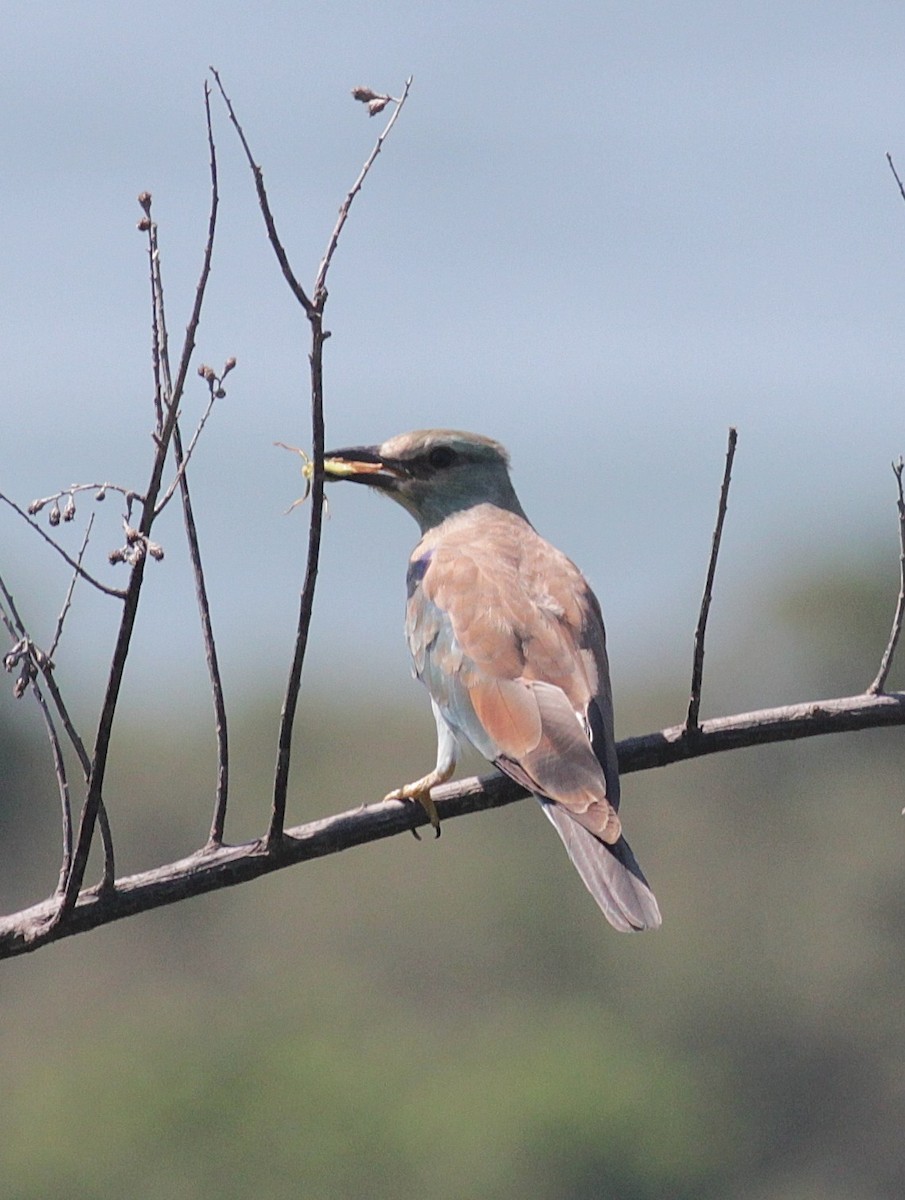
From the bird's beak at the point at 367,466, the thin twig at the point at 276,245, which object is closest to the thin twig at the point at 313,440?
the thin twig at the point at 276,245

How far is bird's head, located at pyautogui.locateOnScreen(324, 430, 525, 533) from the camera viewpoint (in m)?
6.68

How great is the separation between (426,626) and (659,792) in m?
52.4

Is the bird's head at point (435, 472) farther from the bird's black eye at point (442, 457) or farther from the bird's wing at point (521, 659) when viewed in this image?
the bird's wing at point (521, 659)

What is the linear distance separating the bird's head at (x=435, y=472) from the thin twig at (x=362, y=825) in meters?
1.63

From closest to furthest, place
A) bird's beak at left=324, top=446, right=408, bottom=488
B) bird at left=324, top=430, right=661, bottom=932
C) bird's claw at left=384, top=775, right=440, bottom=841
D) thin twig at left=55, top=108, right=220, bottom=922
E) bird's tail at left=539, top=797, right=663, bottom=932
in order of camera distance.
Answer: thin twig at left=55, top=108, right=220, bottom=922 < bird's tail at left=539, top=797, right=663, bottom=932 < bird's claw at left=384, top=775, right=440, bottom=841 < bird at left=324, top=430, right=661, bottom=932 < bird's beak at left=324, top=446, right=408, bottom=488

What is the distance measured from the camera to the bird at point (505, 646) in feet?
16.1

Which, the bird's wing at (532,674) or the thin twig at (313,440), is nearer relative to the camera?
the thin twig at (313,440)

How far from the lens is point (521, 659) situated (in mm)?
5566

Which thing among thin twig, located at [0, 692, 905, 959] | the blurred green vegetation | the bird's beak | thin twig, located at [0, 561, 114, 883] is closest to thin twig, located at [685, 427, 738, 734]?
thin twig, located at [0, 692, 905, 959]

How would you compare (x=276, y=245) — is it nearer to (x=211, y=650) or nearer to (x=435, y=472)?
(x=211, y=650)

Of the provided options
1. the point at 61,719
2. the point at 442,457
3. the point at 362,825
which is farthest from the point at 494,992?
the point at 61,719

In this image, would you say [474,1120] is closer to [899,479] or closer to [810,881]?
[810,881]

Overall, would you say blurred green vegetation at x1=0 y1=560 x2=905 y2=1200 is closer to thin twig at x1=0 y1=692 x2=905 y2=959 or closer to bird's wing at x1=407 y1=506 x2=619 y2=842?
bird's wing at x1=407 y1=506 x2=619 y2=842

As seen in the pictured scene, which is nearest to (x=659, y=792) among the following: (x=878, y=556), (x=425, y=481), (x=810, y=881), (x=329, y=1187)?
(x=810, y=881)
